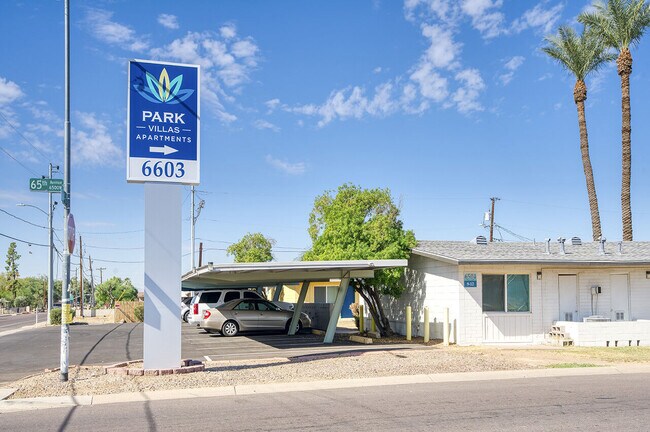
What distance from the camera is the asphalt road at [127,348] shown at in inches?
656

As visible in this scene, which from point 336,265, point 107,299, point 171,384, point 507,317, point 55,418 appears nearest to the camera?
point 55,418

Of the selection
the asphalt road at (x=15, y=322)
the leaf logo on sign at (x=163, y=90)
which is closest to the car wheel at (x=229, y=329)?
the leaf logo on sign at (x=163, y=90)

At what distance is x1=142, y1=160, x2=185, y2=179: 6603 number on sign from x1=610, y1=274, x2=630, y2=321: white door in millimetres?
16301

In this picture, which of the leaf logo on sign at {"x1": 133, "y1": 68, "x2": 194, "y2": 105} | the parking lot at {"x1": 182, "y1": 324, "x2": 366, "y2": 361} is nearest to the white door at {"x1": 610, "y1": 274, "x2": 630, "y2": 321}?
the parking lot at {"x1": 182, "y1": 324, "x2": 366, "y2": 361}

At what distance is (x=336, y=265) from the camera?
1761 centimetres

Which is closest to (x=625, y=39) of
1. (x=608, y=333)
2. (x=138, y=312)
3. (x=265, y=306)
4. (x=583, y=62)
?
(x=583, y=62)

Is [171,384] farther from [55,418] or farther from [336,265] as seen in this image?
[336,265]

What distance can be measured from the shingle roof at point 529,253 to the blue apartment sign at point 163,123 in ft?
31.6

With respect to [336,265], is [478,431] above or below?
below

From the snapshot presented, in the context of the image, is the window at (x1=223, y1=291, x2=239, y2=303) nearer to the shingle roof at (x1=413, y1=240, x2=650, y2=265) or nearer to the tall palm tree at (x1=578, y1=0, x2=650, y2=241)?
the shingle roof at (x1=413, y1=240, x2=650, y2=265)

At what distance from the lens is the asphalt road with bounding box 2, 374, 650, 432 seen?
8680 millimetres

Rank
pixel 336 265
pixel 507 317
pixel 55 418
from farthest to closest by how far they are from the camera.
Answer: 1. pixel 507 317
2. pixel 336 265
3. pixel 55 418

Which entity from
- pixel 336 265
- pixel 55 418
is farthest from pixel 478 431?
pixel 336 265

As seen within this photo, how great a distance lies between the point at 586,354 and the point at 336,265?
783 cm
